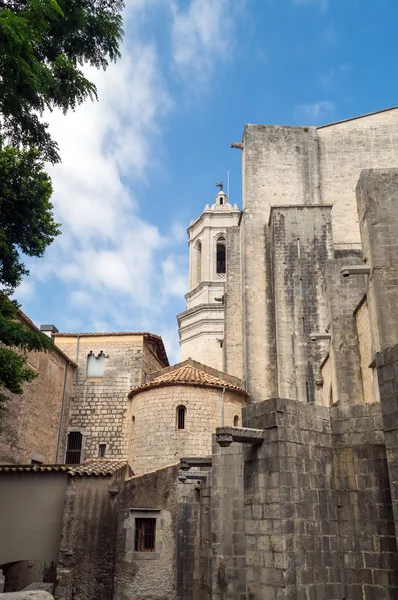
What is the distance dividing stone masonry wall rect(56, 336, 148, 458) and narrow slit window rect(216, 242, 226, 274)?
606 inches

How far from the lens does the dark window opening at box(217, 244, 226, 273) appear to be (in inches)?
1481

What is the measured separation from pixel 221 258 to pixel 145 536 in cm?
2628

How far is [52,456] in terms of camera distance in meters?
20.4

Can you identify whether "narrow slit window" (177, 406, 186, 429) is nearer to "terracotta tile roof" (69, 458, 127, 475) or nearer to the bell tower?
"terracotta tile roof" (69, 458, 127, 475)

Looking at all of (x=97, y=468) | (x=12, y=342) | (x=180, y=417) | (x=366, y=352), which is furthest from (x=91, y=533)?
(x=366, y=352)

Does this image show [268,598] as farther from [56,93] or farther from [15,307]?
[56,93]

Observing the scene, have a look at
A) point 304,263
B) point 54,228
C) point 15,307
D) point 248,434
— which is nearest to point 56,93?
point 54,228

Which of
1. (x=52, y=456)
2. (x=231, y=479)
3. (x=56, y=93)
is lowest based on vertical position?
(x=231, y=479)

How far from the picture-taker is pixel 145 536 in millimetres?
13547

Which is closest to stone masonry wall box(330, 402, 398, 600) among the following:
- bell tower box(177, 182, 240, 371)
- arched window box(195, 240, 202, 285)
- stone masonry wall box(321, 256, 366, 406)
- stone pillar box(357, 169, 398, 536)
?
stone pillar box(357, 169, 398, 536)

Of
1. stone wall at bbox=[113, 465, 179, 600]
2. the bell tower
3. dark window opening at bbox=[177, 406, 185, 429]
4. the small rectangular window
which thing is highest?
the bell tower

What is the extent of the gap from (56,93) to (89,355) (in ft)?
45.5

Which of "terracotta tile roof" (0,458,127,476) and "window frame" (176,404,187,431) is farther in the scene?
"window frame" (176,404,187,431)

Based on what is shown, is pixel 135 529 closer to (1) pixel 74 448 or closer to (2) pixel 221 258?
(1) pixel 74 448
